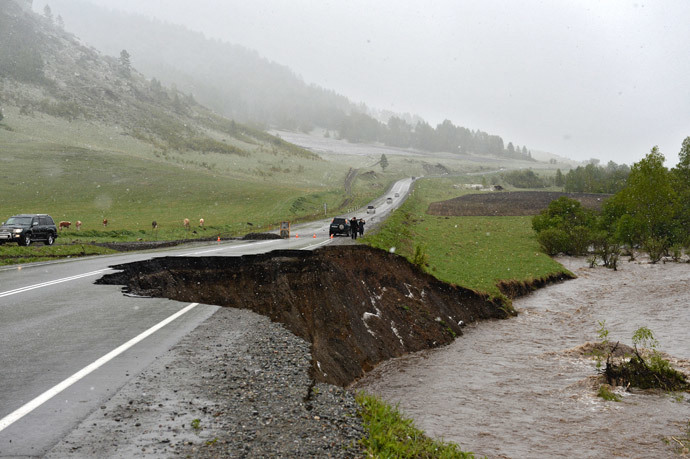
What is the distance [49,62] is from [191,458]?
6173 inches

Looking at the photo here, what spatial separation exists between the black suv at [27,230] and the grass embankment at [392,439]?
82.3 ft

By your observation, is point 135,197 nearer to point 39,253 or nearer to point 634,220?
point 39,253

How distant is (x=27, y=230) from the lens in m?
25.2

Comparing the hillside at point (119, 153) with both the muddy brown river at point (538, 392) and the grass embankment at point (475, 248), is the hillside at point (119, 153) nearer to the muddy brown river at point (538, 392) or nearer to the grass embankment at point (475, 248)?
the grass embankment at point (475, 248)

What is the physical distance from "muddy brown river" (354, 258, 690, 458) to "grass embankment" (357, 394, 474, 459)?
154 cm

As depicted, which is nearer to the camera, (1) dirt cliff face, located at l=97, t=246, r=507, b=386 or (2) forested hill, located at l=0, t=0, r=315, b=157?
(1) dirt cliff face, located at l=97, t=246, r=507, b=386

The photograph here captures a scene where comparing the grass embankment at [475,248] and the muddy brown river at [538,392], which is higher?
the grass embankment at [475,248]

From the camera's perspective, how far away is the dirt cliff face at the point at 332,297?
39.3 ft

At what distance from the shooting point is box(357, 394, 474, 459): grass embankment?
5770 mm

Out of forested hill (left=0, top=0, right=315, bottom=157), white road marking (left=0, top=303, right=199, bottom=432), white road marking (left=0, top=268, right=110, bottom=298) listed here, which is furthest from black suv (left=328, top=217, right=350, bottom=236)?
forested hill (left=0, top=0, right=315, bottom=157)

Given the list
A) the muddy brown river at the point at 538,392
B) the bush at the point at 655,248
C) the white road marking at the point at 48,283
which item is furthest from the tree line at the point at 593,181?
the white road marking at the point at 48,283

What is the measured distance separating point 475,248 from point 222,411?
113 feet

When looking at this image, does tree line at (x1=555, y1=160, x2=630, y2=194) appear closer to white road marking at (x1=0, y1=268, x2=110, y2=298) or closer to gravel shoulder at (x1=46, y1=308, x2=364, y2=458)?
white road marking at (x1=0, y1=268, x2=110, y2=298)

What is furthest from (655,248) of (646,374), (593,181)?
(593,181)
